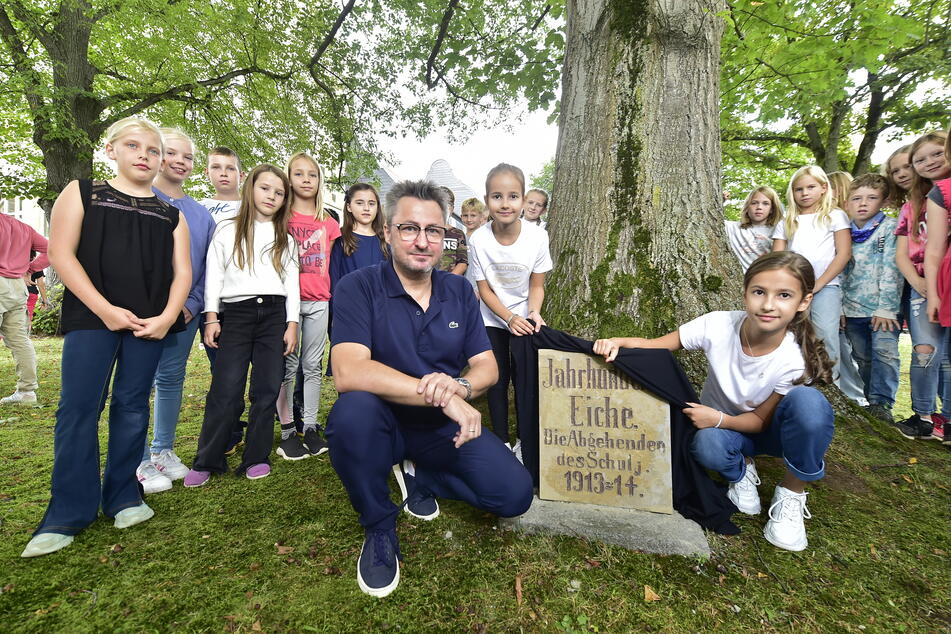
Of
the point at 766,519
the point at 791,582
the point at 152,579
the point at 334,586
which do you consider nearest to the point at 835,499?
the point at 766,519

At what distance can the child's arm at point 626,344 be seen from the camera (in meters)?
2.13

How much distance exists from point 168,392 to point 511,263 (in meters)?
2.45

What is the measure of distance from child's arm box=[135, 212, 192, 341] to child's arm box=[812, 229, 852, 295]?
4.72m

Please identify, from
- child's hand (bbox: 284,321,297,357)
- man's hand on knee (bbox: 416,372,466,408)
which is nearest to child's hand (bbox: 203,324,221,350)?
child's hand (bbox: 284,321,297,357)

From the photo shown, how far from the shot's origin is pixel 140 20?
8.92m

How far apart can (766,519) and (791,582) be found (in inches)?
17.4

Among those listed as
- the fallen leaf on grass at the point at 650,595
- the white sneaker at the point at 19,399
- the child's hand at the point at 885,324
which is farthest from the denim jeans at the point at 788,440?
the white sneaker at the point at 19,399

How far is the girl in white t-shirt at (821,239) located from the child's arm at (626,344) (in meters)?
2.15

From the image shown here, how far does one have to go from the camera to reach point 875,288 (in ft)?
11.7

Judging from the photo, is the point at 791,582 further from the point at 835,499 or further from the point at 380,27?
the point at 380,27

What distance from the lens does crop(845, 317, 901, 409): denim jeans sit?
3.54 meters

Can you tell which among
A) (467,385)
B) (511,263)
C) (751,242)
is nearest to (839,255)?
(751,242)

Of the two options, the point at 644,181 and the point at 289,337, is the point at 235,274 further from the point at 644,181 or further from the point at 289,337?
the point at 644,181

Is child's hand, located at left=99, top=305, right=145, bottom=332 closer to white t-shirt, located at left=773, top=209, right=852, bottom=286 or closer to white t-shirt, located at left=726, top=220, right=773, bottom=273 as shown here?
white t-shirt, located at left=726, top=220, right=773, bottom=273
